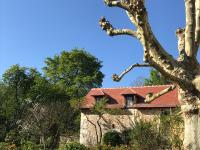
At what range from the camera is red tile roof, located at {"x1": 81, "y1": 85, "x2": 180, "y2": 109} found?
39.5 m

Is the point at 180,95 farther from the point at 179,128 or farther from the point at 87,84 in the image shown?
the point at 87,84

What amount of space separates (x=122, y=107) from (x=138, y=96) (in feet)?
6.89

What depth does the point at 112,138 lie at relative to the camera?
37688 millimetres

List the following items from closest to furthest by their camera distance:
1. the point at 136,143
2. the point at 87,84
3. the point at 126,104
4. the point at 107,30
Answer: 1. the point at 107,30
2. the point at 136,143
3. the point at 126,104
4. the point at 87,84

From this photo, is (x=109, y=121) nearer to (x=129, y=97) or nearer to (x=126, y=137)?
(x=129, y=97)

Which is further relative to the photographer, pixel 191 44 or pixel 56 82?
pixel 56 82

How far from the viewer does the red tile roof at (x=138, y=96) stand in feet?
130

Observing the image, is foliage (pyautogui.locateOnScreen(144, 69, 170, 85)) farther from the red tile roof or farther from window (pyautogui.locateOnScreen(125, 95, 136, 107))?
window (pyautogui.locateOnScreen(125, 95, 136, 107))

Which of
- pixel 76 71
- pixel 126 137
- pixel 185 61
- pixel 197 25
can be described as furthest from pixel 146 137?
pixel 76 71

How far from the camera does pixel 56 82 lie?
204 feet

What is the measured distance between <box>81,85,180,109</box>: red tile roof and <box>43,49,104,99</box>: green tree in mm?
14529

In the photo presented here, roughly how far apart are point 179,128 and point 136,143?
9.15ft

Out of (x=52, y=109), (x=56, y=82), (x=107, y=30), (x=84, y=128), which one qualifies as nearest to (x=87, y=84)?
(x=56, y=82)

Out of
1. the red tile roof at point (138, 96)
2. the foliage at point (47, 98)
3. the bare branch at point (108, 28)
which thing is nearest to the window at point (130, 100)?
the red tile roof at point (138, 96)
